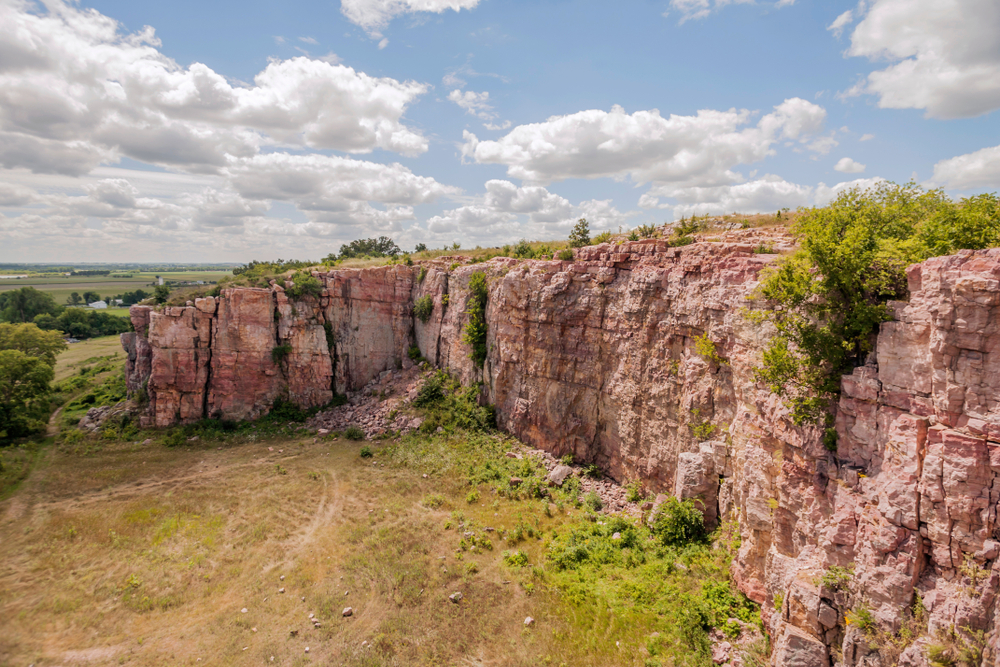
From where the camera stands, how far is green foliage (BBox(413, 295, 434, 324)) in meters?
32.8

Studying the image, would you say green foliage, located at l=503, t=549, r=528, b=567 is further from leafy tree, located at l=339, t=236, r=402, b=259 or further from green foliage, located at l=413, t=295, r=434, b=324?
leafy tree, located at l=339, t=236, r=402, b=259

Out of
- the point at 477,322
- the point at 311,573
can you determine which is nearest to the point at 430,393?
the point at 477,322

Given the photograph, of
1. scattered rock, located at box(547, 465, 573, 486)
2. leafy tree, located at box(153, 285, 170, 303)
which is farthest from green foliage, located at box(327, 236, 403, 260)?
scattered rock, located at box(547, 465, 573, 486)

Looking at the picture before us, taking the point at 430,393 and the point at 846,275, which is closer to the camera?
the point at 846,275

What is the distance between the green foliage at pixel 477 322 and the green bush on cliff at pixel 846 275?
59.7 feet

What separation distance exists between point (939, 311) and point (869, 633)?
21.2 feet

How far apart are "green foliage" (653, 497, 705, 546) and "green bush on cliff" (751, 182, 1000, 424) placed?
6.14 m

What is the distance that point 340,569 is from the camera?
16.2 metres

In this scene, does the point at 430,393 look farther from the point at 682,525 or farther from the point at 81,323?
the point at 81,323

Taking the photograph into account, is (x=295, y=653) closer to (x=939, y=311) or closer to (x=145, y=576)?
(x=145, y=576)

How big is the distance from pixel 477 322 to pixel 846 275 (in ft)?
67.7

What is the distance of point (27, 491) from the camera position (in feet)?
70.9

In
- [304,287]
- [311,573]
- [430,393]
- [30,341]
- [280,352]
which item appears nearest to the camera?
→ [311,573]

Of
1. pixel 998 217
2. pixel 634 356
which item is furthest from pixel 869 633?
pixel 634 356
